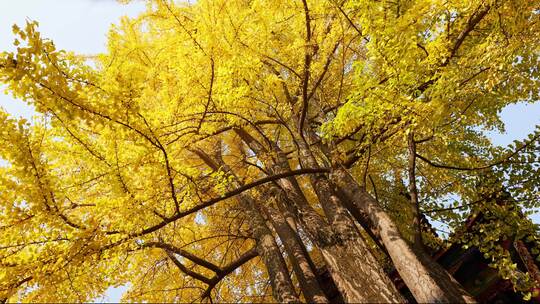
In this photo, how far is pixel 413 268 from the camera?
109 inches

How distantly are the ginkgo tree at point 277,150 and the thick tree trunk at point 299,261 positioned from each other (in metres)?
0.02

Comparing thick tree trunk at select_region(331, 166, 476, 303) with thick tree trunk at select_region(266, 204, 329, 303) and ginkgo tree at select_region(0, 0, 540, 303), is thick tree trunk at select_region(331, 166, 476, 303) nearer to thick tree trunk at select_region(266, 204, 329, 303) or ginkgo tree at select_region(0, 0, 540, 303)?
ginkgo tree at select_region(0, 0, 540, 303)

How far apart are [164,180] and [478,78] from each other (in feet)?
10.6

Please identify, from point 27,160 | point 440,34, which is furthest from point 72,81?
point 440,34

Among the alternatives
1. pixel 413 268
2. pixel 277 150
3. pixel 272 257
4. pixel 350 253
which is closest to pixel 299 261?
pixel 272 257

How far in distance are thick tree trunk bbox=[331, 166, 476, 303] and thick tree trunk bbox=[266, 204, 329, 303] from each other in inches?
50.3

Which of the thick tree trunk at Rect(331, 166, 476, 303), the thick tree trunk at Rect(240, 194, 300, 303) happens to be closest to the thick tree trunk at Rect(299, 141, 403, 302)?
the thick tree trunk at Rect(331, 166, 476, 303)

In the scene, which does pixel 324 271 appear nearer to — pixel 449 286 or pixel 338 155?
pixel 338 155

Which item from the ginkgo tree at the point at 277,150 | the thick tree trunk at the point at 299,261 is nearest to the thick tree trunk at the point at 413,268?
the ginkgo tree at the point at 277,150

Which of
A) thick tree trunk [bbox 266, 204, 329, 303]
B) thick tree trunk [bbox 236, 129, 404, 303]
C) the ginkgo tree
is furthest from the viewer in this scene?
thick tree trunk [bbox 266, 204, 329, 303]

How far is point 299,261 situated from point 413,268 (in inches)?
81.7

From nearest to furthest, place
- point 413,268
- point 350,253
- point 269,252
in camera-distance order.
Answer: point 413,268, point 350,253, point 269,252

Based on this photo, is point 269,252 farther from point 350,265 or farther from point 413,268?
point 413,268

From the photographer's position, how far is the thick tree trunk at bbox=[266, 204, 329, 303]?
159 inches
